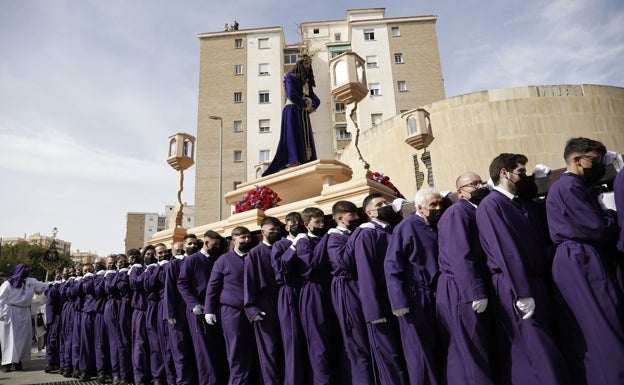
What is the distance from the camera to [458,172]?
55.2ft

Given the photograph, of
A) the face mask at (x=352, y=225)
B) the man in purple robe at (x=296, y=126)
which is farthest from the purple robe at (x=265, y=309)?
the man in purple robe at (x=296, y=126)

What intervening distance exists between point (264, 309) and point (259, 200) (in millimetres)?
2764

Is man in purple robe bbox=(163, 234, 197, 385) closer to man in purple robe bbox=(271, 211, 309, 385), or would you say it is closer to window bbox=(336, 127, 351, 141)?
man in purple robe bbox=(271, 211, 309, 385)

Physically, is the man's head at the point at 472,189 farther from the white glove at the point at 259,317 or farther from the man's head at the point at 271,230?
the white glove at the point at 259,317

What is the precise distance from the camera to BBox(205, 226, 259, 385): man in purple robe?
14.0 feet

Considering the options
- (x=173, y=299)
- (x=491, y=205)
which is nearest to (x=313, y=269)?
(x=491, y=205)

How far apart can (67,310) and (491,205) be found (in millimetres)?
8330

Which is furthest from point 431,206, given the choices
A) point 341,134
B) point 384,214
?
point 341,134

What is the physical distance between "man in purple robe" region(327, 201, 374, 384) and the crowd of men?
0.01 meters

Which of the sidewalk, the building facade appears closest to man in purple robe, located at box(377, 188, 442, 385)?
the sidewalk

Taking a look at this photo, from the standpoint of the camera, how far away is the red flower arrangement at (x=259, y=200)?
6.71 m

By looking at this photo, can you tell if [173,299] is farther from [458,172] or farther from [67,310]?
[458,172]

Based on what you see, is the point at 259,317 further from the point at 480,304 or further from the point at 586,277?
the point at 586,277

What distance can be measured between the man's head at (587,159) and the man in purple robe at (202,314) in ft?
13.9
